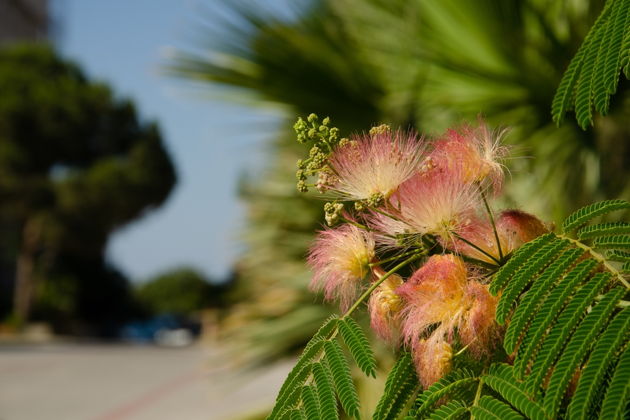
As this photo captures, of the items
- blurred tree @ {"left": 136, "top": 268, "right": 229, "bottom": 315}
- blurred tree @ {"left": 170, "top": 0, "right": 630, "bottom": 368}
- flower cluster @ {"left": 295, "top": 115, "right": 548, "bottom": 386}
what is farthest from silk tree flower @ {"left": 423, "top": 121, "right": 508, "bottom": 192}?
blurred tree @ {"left": 136, "top": 268, "right": 229, "bottom": 315}

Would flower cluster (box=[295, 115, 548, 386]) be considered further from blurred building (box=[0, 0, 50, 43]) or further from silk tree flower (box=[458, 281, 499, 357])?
blurred building (box=[0, 0, 50, 43])

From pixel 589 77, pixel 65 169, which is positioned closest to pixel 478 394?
pixel 589 77

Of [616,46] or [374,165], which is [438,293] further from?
[616,46]

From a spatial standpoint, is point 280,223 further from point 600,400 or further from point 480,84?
point 600,400

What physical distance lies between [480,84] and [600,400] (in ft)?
8.01

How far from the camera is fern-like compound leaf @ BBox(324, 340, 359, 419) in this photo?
2.67ft

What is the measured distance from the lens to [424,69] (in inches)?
124

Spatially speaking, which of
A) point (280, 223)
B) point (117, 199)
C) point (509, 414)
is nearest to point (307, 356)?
point (509, 414)

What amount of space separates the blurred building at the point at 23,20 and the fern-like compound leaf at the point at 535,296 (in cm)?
3827

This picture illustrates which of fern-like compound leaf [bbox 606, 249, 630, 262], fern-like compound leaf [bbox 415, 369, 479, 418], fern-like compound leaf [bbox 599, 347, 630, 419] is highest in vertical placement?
fern-like compound leaf [bbox 606, 249, 630, 262]

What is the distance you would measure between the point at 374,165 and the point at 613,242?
238mm

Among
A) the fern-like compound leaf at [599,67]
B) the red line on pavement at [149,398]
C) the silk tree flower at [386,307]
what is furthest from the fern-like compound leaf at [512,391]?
the red line on pavement at [149,398]

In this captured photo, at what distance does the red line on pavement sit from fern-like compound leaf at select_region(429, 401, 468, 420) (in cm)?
915

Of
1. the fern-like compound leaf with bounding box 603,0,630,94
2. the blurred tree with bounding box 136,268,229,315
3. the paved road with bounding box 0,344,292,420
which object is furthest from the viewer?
the blurred tree with bounding box 136,268,229,315
